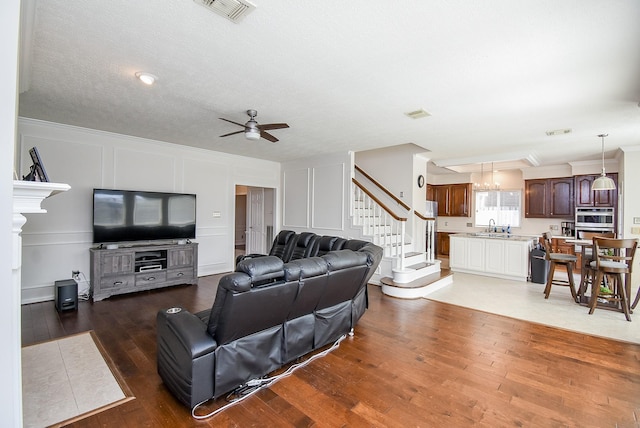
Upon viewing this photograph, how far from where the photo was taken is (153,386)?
2348 mm

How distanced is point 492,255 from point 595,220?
2496 millimetres

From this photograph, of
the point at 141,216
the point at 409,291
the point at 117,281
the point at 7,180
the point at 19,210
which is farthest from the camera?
the point at 141,216

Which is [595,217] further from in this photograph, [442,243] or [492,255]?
[442,243]

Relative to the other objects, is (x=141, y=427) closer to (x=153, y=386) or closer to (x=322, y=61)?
(x=153, y=386)

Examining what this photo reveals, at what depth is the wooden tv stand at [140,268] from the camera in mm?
4497

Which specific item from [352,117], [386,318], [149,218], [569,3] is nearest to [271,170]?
[149,218]

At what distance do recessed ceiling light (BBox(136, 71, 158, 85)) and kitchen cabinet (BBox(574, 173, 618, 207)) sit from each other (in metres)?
8.46

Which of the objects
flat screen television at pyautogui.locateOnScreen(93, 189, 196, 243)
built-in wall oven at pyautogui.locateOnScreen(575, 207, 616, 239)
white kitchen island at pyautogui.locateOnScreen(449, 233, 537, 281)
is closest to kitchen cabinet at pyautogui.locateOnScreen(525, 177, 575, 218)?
built-in wall oven at pyautogui.locateOnScreen(575, 207, 616, 239)

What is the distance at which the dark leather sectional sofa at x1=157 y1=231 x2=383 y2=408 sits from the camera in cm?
201

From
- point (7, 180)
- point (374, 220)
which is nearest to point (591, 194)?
point (374, 220)

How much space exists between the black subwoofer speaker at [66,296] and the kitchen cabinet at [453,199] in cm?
856

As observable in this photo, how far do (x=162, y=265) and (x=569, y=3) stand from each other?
584 cm

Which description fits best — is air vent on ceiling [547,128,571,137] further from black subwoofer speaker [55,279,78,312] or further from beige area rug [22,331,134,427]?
black subwoofer speaker [55,279,78,312]

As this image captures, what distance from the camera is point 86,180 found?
4691 mm
